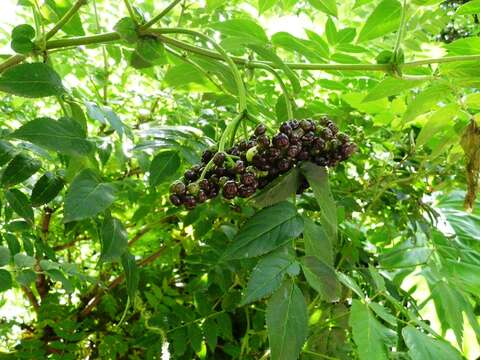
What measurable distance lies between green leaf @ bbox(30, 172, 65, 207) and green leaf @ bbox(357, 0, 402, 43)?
58 centimetres

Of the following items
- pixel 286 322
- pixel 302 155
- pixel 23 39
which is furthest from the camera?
pixel 23 39

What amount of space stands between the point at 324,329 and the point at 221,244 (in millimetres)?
263

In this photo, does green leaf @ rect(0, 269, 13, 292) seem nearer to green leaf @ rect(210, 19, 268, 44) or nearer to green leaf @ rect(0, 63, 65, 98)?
green leaf @ rect(0, 63, 65, 98)

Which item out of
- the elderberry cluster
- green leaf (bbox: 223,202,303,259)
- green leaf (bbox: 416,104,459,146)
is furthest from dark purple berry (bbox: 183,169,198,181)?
green leaf (bbox: 416,104,459,146)

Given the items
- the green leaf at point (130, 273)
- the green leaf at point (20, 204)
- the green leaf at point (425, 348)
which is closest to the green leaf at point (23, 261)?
the green leaf at point (20, 204)

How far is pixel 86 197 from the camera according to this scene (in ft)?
1.85

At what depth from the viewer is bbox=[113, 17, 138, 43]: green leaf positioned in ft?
2.24

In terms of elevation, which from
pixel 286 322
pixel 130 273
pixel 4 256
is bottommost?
pixel 286 322

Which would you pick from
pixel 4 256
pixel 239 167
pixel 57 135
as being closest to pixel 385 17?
pixel 239 167

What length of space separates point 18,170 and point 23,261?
27cm

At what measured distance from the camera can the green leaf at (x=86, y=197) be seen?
0.54 m

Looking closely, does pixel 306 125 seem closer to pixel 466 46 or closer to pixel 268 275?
pixel 268 275

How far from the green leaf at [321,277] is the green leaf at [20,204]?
42 centimetres

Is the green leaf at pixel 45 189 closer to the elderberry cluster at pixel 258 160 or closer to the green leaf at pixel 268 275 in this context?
the elderberry cluster at pixel 258 160
